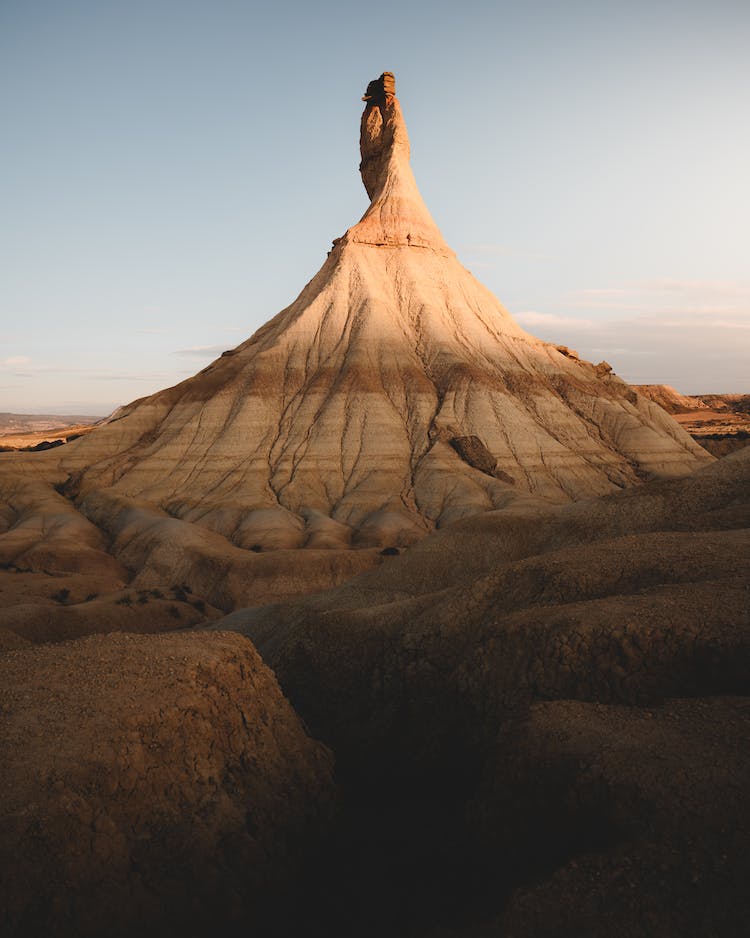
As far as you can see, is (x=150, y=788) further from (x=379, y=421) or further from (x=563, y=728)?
(x=379, y=421)

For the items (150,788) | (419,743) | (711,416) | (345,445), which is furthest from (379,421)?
(711,416)

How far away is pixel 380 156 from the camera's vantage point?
283ft

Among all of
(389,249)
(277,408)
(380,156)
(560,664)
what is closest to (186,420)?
(277,408)

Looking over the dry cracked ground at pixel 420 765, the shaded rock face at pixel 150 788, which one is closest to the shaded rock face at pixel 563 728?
the dry cracked ground at pixel 420 765

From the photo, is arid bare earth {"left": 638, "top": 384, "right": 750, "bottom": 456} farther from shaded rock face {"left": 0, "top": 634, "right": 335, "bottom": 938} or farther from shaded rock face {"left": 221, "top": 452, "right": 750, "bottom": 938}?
shaded rock face {"left": 0, "top": 634, "right": 335, "bottom": 938}

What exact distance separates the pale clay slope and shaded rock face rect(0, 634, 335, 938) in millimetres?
31230

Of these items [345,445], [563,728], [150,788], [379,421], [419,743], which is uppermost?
[379,421]

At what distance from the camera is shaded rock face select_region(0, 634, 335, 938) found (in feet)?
32.3

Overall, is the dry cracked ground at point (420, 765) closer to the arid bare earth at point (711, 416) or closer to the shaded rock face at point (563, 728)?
the shaded rock face at point (563, 728)

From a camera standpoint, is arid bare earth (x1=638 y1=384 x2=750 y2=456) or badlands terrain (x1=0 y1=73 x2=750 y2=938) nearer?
badlands terrain (x1=0 y1=73 x2=750 y2=938)

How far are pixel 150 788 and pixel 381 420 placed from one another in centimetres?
5298

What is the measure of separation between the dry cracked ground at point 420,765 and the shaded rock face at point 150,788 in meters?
0.04

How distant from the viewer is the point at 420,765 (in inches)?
630

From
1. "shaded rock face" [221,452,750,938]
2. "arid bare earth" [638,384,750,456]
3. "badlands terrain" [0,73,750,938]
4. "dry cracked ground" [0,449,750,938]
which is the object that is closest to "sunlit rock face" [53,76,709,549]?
"arid bare earth" [638,384,750,456]
